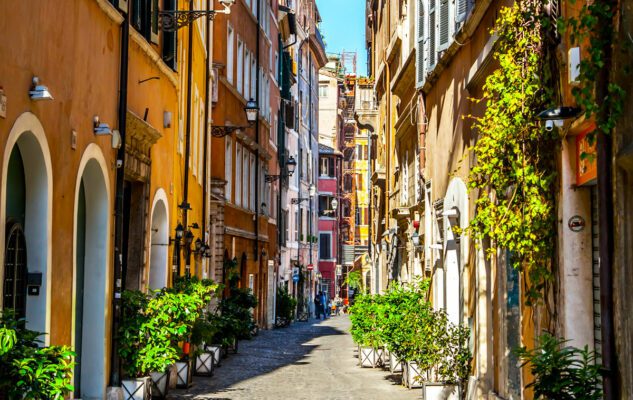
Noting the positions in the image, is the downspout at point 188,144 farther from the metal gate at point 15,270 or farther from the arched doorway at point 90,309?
the metal gate at point 15,270

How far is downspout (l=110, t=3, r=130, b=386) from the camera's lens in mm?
14070

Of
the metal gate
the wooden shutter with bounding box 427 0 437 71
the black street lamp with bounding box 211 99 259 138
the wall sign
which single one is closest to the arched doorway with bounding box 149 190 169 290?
the wooden shutter with bounding box 427 0 437 71

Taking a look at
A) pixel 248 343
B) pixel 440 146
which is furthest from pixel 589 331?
pixel 248 343

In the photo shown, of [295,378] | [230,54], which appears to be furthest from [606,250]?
[230,54]

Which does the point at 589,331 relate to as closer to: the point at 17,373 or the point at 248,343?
the point at 17,373

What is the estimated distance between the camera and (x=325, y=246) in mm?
83062

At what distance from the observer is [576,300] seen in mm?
9539

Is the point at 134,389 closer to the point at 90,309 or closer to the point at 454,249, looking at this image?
the point at 90,309

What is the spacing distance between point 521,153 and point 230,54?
22162 millimetres

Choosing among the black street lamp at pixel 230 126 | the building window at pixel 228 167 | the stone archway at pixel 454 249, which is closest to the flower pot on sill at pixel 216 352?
the stone archway at pixel 454 249

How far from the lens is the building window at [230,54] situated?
31.3 m

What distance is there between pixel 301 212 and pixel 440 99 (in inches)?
1660

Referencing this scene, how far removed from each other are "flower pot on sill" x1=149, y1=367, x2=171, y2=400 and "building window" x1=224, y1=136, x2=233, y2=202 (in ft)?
51.3

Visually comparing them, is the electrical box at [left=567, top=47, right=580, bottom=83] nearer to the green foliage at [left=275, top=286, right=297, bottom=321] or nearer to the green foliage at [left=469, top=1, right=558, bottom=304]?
the green foliage at [left=469, top=1, right=558, bottom=304]
